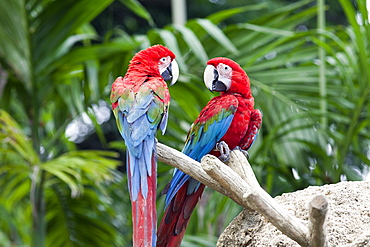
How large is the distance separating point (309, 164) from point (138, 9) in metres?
0.94

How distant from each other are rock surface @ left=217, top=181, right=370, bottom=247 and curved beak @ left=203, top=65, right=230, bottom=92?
300 mm

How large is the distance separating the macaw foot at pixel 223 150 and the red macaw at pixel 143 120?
160 millimetres

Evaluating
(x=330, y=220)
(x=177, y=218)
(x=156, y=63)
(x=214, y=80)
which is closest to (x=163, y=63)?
(x=156, y=63)

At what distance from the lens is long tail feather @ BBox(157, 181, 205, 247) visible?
119 centimetres

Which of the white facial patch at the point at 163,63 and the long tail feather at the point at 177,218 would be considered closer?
the long tail feather at the point at 177,218

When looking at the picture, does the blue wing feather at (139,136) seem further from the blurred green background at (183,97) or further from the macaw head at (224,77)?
the blurred green background at (183,97)

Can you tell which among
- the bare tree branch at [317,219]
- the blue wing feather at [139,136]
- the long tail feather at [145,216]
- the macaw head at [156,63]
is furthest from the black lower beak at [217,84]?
the bare tree branch at [317,219]

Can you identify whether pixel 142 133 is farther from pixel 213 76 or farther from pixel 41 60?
pixel 41 60

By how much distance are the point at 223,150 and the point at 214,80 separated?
0.60 feet

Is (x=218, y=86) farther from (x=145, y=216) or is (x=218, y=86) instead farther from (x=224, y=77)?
(x=145, y=216)

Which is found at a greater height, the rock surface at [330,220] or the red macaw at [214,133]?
the red macaw at [214,133]

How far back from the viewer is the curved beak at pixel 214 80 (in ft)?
4.39

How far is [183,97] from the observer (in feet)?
6.67

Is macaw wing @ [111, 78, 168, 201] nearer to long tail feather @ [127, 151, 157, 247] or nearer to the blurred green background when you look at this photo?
long tail feather @ [127, 151, 157, 247]
